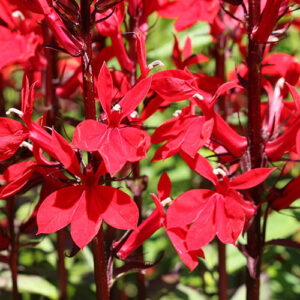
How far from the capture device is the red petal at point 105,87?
67cm

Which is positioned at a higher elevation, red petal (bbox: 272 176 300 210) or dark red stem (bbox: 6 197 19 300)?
red petal (bbox: 272 176 300 210)

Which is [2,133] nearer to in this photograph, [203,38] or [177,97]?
[177,97]

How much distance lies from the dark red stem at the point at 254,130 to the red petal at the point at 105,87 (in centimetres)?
26

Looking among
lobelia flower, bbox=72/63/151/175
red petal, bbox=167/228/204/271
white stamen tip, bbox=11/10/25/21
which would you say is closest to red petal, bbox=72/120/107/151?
lobelia flower, bbox=72/63/151/175

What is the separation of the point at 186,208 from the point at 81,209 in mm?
164

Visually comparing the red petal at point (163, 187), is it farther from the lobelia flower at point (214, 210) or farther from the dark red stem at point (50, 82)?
the dark red stem at point (50, 82)

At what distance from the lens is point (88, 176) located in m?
0.70

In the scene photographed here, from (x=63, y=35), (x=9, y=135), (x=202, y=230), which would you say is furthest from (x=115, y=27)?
(x=202, y=230)

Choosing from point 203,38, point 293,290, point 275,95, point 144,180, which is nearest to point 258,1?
point 275,95

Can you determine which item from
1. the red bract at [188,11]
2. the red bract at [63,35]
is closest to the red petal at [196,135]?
the red bract at [63,35]

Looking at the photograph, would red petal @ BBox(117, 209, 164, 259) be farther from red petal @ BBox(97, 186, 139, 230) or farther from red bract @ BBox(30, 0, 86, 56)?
red bract @ BBox(30, 0, 86, 56)

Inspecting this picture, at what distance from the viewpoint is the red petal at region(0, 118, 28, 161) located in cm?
70

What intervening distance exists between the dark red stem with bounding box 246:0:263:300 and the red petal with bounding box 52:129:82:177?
0.31 m

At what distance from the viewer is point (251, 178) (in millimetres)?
724
